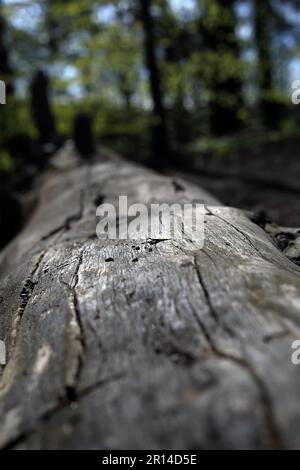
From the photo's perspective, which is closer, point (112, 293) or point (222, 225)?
point (112, 293)

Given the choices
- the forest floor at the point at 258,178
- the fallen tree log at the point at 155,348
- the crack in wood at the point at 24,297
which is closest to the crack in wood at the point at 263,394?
the fallen tree log at the point at 155,348

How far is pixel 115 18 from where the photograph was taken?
7.30 meters

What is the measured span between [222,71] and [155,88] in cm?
130

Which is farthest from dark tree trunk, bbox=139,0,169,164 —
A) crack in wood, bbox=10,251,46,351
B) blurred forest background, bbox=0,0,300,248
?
crack in wood, bbox=10,251,46,351

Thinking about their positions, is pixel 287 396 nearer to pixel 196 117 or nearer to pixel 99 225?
pixel 99 225

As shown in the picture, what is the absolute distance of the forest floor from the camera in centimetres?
452

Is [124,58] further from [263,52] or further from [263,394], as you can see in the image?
[263,394]

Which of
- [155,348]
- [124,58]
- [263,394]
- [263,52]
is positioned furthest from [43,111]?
[263,394]

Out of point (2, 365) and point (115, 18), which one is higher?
point (115, 18)

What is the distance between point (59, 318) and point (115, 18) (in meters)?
7.44

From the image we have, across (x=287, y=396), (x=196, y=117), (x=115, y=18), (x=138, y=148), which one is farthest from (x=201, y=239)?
(x=196, y=117)

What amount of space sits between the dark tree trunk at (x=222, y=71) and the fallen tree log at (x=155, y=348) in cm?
637

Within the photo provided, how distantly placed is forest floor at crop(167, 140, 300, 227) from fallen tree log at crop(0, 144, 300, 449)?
2598 mm

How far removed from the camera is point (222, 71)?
23.3 ft
